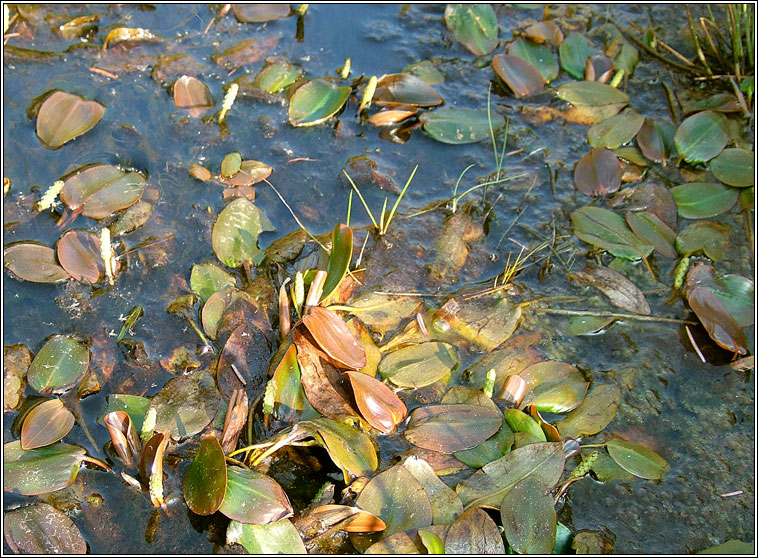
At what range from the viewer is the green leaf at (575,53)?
284cm

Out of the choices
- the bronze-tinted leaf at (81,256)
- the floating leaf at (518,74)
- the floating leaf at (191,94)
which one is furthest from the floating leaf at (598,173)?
the bronze-tinted leaf at (81,256)

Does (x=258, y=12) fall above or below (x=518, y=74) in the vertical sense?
above

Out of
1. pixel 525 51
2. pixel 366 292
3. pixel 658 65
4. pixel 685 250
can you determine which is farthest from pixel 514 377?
pixel 658 65

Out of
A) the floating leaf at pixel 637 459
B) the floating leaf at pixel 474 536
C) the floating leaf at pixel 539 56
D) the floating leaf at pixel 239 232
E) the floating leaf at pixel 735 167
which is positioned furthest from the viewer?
the floating leaf at pixel 539 56

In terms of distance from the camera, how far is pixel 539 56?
2.86 meters

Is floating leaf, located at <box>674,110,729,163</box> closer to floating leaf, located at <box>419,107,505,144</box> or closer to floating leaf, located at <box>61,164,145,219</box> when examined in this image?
floating leaf, located at <box>419,107,505,144</box>

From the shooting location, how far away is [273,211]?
2.27 meters

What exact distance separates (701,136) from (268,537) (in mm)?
2246

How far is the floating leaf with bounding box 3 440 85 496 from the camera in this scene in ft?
5.25

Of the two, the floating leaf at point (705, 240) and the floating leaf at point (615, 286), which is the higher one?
the floating leaf at point (705, 240)

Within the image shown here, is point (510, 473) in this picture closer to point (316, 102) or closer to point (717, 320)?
point (717, 320)

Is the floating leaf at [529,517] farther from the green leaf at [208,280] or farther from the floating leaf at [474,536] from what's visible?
the green leaf at [208,280]

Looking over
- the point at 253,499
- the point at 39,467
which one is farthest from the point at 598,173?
the point at 39,467

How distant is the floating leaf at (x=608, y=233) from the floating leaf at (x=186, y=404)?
1385 millimetres
